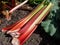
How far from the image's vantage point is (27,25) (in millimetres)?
2525

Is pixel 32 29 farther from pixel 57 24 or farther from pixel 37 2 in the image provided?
pixel 37 2

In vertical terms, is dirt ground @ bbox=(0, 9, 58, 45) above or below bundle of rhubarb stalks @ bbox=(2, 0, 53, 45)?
below

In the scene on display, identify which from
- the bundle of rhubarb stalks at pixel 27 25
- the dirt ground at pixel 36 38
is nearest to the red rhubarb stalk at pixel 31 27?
the bundle of rhubarb stalks at pixel 27 25

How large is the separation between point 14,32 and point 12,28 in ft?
0.33

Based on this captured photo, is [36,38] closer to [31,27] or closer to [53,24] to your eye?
[31,27]

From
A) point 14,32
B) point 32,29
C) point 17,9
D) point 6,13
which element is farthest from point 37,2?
point 14,32

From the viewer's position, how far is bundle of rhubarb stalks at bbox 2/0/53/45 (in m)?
2.33

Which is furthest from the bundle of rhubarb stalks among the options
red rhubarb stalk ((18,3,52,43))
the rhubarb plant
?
the rhubarb plant

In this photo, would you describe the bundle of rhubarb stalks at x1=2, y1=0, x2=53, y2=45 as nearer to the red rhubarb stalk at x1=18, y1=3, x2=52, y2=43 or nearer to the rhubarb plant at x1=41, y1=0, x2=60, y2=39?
the red rhubarb stalk at x1=18, y1=3, x2=52, y2=43

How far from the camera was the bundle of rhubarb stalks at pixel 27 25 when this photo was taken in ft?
7.63

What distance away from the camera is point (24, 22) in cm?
258

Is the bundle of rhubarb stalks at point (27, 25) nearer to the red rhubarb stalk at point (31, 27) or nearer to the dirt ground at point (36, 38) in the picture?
the red rhubarb stalk at point (31, 27)

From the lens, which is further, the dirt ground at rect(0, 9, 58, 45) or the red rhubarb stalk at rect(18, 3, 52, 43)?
the dirt ground at rect(0, 9, 58, 45)

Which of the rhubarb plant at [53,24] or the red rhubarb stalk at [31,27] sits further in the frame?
the rhubarb plant at [53,24]
